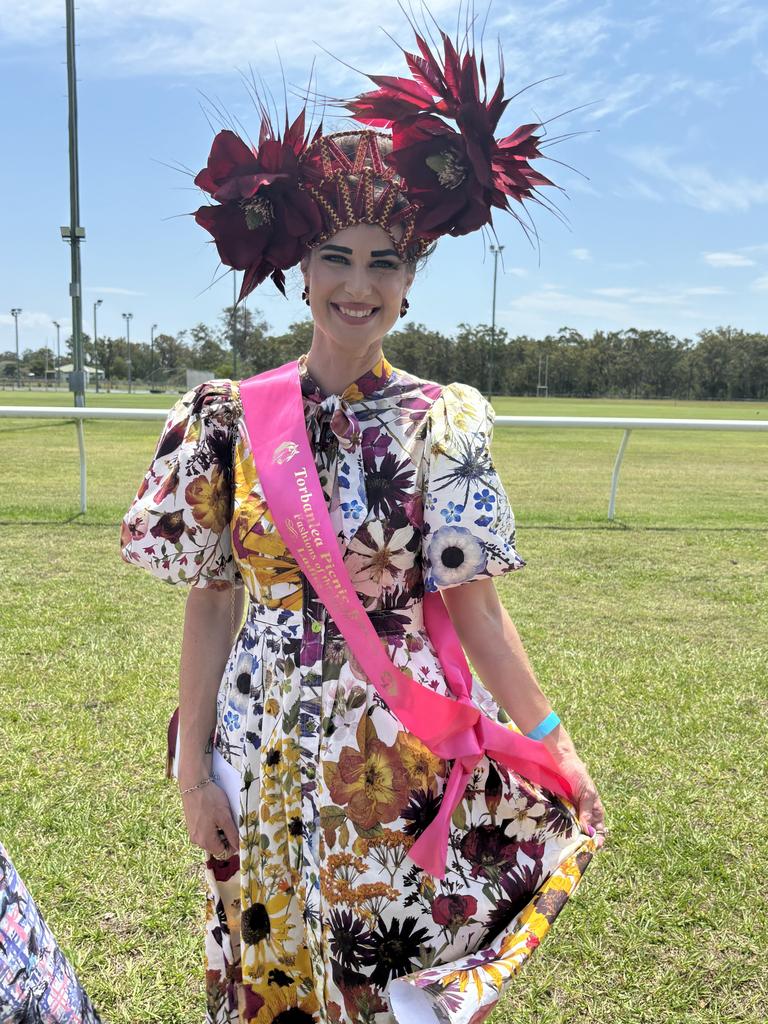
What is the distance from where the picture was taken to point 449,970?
147 cm

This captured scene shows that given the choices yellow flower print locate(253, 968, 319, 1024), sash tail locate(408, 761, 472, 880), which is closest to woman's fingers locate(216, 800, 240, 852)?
yellow flower print locate(253, 968, 319, 1024)

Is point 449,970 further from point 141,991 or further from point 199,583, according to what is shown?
point 141,991

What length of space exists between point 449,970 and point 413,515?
2.63 feet

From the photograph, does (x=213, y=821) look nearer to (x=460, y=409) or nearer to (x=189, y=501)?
(x=189, y=501)

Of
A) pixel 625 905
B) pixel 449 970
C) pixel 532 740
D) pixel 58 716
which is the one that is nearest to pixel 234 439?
pixel 532 740

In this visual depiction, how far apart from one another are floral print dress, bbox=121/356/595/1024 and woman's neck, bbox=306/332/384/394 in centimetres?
2

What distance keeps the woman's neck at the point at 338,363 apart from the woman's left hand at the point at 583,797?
89 centimetres

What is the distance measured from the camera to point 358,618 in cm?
155

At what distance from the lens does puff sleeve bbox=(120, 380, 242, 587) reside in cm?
166

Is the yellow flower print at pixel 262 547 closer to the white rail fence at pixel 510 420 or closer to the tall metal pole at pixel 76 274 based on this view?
the white rail fence at pixel 510 420

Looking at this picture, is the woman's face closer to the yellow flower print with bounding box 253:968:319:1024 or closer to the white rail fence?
the yellow flower print with bounding box 253:968:319:1024

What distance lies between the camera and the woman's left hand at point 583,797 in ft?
5.65

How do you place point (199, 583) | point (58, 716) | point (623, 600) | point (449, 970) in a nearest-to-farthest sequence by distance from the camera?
point (449, 970) < point (199, 583) < point (58, 716) < point (623, 600)

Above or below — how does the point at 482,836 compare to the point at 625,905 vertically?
above
